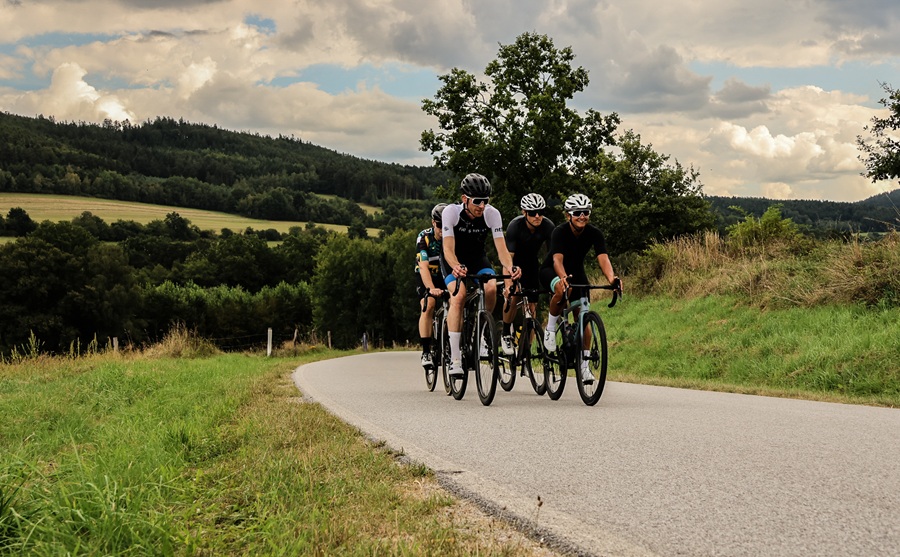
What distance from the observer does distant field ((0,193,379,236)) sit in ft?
347

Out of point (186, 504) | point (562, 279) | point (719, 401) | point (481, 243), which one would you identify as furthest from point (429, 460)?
point (719, 401)

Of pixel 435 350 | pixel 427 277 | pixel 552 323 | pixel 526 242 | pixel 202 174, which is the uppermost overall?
pixel 202 174

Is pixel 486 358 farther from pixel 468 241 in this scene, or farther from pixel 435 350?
pixel 435 350

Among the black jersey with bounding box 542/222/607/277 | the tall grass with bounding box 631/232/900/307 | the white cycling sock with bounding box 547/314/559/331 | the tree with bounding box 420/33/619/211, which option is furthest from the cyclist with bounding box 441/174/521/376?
the tree with bounding box 420/33/619/211

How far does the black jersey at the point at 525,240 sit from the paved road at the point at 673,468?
1.86 metres

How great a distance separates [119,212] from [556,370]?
118691 millimetres

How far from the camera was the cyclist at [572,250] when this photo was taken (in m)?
8.00

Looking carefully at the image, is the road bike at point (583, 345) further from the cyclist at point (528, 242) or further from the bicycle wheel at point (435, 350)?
the bicycle wheel at point (435, 350)

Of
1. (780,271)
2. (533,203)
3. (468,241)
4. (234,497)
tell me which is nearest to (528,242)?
(533,203)

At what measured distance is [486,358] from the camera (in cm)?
811

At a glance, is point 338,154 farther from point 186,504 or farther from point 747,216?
point 186,504

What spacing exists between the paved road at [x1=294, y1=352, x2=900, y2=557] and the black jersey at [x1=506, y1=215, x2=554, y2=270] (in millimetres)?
1862

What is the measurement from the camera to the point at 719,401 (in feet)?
28.0

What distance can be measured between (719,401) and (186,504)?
255 inches
